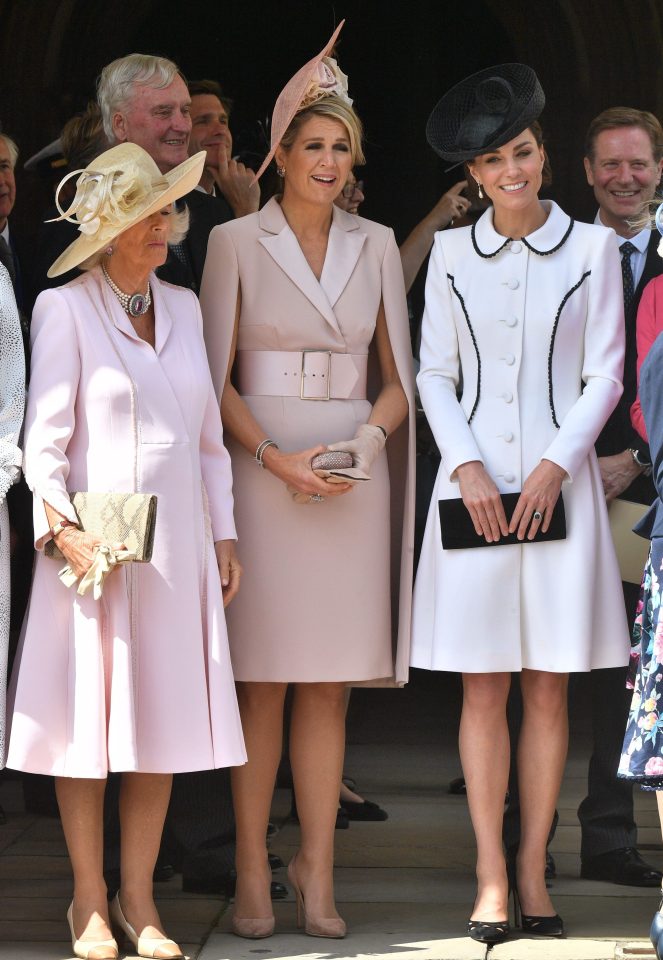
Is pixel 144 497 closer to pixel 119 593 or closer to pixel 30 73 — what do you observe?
pixel 119 593

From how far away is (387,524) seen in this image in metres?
4.45

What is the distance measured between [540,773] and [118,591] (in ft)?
3.90

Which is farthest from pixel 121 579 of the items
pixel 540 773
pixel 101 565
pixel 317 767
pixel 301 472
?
pixel 540 773

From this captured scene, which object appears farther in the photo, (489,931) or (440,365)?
(440,365)

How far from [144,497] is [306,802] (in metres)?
1.00

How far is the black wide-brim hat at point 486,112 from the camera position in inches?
169

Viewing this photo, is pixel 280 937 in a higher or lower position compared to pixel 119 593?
lower

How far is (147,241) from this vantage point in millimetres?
4109

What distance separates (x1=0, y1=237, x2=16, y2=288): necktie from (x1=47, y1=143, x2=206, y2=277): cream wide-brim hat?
31 cm

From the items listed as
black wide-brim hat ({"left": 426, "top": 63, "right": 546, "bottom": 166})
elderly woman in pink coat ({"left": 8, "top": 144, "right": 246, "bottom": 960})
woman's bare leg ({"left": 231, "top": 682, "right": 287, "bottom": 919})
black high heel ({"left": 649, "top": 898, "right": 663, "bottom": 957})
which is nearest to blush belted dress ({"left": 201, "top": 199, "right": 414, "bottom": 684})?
woman's bare leg ({"left": 231, "top": 682, "right": 287, "bottom": 919})

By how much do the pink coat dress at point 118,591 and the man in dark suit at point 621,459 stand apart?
1198mm

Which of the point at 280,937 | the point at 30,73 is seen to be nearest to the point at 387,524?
the point at 280,937

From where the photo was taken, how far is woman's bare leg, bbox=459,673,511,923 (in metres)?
4.27

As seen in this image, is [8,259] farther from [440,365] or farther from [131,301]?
[440,365]
